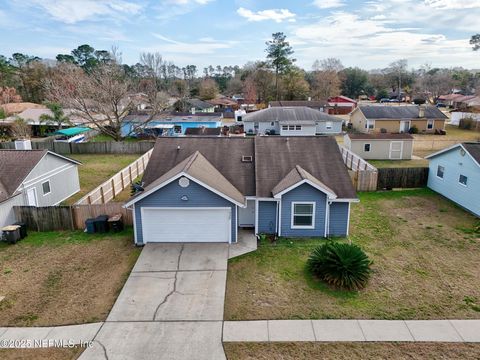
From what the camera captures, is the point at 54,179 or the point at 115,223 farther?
the point at 54,179

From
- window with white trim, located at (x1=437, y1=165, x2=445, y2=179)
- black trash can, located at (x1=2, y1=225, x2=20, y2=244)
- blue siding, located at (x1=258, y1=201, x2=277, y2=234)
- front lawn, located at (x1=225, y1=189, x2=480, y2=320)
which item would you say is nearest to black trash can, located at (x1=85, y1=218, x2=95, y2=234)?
black trash can, located at (x1=2, y1=225, x2=20, y2=244)

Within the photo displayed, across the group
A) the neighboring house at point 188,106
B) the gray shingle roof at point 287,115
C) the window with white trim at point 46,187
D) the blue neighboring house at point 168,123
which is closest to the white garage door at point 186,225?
the window with white trim at point 46,187

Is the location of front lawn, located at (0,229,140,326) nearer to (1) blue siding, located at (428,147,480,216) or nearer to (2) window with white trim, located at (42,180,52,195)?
(2) window with white trim, located at (42,180,52,195)

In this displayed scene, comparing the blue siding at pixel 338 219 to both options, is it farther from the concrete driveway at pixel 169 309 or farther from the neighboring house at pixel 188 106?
the neighboring house at pixel 188 106

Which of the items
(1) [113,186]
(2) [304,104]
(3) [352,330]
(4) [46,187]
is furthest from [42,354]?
(2) [304,104]

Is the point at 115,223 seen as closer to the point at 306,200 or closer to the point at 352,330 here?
the point at 306,200
